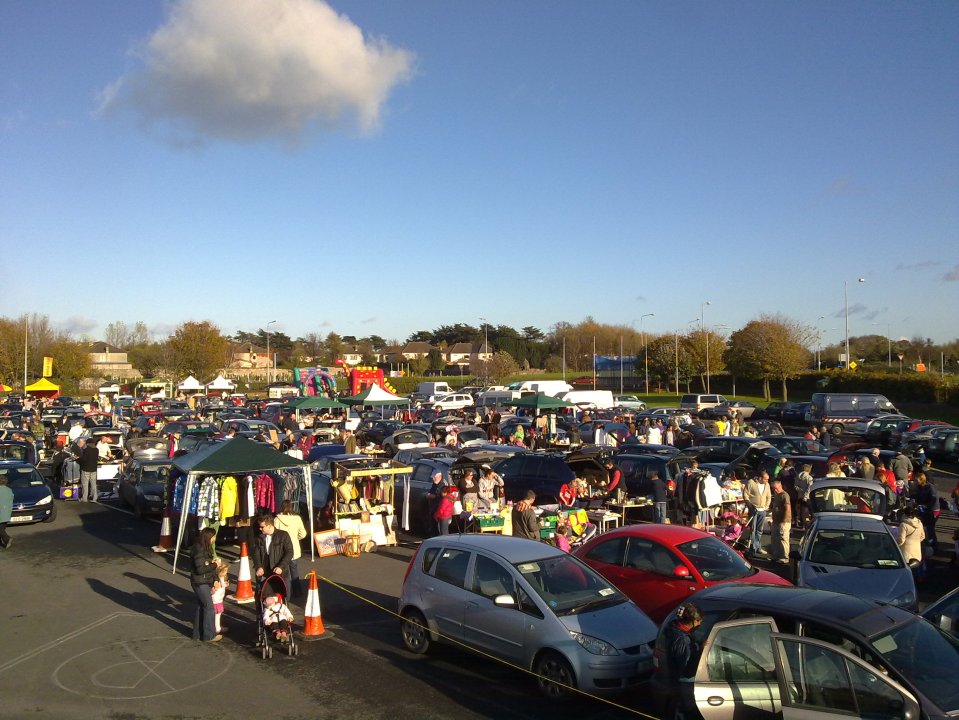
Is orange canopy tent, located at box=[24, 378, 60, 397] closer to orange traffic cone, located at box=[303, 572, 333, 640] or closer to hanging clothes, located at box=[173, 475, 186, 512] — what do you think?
hanging clothes, located at box=[173, 475, 186, 512]

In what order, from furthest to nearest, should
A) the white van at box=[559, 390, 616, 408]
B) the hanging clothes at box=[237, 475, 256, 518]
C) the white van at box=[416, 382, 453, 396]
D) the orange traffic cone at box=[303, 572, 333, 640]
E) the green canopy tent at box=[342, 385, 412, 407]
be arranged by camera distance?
the white van at box=[416, 382, 453, 396], the white van at box=[559, 390, 616, 408], the green canopy tent at box=[342, 385, 412, 407], the hanging clothes at box=[237, 475, 256, 518], the orange traffic cone at box=[303, 572, 333, 640]

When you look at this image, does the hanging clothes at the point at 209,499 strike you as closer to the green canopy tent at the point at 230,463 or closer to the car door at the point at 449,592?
the green canopy tent at the point at 230,463

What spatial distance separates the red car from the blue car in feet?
46.1

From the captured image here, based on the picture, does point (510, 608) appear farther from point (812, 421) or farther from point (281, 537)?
point (812, 421)

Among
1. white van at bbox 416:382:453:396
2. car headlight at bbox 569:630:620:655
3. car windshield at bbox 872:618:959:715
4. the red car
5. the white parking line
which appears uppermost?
white van at bbox 416:382:453:396

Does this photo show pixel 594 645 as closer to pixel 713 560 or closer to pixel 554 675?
pixel 554 675

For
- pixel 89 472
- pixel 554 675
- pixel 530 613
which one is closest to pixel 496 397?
pixel 89 472

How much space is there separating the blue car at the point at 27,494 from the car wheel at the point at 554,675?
49.0 feet

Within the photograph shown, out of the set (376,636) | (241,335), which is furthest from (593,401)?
(241,335)

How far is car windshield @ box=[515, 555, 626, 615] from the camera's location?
26.7ft

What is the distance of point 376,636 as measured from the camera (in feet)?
33.2

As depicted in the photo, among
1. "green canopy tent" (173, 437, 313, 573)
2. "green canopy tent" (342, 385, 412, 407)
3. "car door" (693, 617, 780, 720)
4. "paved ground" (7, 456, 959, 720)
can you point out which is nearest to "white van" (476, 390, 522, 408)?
"green canopy tent" (342, 385, 412, 407)

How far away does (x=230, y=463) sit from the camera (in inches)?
544

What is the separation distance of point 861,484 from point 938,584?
7.37 feet
